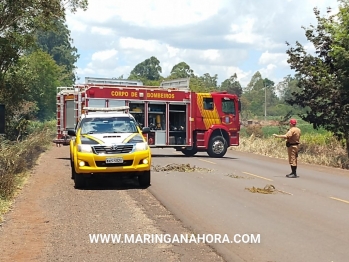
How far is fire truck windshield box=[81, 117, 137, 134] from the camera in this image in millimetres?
15461

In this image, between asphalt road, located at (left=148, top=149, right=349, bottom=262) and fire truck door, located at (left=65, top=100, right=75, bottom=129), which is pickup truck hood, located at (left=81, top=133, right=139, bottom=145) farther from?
fire truck door, located at (left=65, top=100, right=75, bottom=129)

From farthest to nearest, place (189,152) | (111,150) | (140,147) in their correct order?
(189,152) < (140,147) < (111,150)

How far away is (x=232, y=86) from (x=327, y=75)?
93.3m

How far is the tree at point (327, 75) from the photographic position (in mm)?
24469

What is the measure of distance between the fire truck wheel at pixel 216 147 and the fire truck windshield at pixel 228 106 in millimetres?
1241

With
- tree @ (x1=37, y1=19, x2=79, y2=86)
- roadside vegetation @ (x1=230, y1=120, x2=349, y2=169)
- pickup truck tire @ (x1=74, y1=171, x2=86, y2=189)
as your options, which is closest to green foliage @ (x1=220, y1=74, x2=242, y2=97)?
tree @ (x1=37, y1=19, x2=79, y2=86)

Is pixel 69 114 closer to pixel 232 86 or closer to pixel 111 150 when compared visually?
pixel 111 150

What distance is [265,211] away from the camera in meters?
11.2

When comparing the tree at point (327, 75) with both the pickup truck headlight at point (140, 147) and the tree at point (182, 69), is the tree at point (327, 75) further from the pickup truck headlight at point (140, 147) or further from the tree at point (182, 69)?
the tree at point (182, 69)

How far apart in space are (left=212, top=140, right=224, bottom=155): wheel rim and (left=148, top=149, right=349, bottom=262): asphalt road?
26.3 ft

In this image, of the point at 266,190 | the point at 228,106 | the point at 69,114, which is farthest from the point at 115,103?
the point at 266,190

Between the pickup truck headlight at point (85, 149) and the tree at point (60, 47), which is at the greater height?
the tree at point (60, 47)

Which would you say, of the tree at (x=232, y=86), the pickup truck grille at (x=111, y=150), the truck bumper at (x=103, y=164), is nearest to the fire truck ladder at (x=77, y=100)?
the pickup truck grille at (x=111, y=150)

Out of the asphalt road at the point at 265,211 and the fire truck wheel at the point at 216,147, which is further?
the fire truck wheel at the point at 216,147
